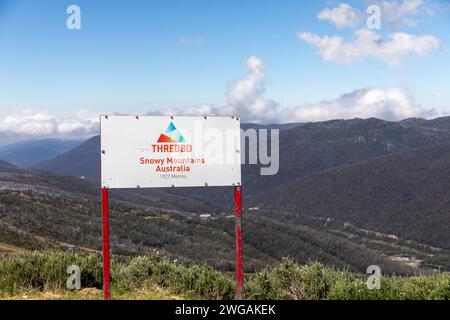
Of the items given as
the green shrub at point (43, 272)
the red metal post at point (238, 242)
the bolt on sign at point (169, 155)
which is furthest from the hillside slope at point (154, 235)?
the red metal post at point (238, 242)

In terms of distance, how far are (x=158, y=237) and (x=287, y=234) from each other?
29417 mm

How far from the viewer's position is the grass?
8062 millimetres

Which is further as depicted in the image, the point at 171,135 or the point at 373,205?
the point at 373,205

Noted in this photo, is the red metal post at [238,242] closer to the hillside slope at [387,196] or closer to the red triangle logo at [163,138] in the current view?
the red triangle logo at [163,138]

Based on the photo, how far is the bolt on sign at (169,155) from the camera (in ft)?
25.2

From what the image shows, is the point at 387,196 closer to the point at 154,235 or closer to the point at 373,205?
the point at 373,205

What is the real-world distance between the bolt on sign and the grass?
1.18 m

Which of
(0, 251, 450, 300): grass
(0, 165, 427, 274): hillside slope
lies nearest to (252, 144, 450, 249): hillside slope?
(0, 165, 427, 274): hillside slope

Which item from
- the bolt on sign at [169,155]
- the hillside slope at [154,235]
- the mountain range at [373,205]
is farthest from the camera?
the mountain range at [373,205]

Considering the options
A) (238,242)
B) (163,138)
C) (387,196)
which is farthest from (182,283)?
(387,196)

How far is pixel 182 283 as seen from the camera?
895 cm

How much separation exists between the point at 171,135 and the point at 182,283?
2.78m

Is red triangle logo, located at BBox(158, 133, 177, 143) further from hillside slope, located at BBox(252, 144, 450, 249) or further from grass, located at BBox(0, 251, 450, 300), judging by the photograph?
hillside slope, located at BBox(252, 144, 450, 249)

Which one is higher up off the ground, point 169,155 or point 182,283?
point 169,155
